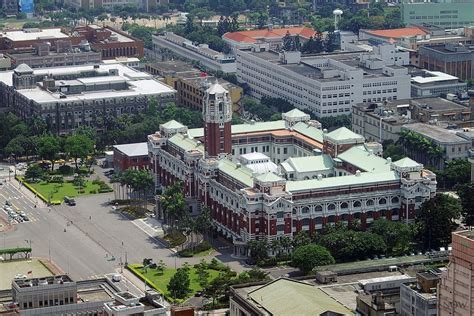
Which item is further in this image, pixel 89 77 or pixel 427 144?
pixel 89 77

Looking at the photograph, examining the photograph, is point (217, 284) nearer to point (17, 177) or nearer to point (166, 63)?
point (17, 177)

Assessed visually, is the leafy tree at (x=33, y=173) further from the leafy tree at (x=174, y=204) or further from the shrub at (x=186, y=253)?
the shrub at (x=186, y=253)

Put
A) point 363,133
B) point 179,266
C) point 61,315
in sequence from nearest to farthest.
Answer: point 61,315 → point 179,266 → point 363,133

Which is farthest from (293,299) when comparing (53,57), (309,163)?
(53,57)

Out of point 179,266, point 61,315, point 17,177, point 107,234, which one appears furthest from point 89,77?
point 61,315

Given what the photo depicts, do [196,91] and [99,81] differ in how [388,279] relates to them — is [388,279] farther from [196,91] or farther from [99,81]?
[99,81]

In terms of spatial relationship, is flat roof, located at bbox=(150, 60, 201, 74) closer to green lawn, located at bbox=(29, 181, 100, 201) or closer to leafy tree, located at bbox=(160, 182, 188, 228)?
green lawn, located at bbox=(29, 181, 100, 201)
